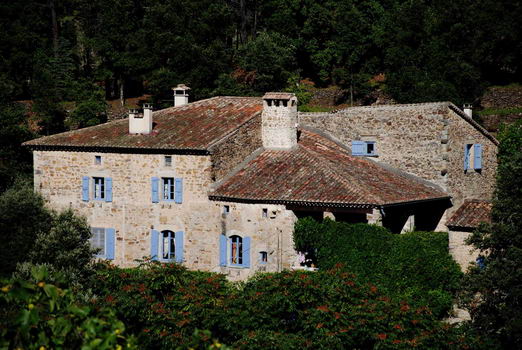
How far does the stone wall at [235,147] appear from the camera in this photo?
30516mm

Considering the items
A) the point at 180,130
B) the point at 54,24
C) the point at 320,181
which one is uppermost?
the point at 54,24

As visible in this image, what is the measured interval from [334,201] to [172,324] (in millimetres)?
6953

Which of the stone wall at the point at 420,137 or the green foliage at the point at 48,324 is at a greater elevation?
the stone wall at the point at 420,137

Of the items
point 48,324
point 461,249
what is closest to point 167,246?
point 461,249

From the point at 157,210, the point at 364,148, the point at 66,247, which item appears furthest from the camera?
the point at 364,148

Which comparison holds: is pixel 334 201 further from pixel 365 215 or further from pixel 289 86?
pixel 289 86

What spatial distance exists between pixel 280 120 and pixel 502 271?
10.8m

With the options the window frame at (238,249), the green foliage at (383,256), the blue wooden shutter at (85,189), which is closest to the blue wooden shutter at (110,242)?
the blue wooden shutter at (85,189)

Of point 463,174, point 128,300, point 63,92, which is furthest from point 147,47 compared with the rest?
point 128,300

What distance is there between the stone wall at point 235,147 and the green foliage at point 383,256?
3.95m

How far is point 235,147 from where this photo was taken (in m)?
31.3

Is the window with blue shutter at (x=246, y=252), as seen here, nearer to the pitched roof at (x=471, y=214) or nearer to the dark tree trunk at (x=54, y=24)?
the pitched roof at (x=471, y=214)

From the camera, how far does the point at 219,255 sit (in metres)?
30.0

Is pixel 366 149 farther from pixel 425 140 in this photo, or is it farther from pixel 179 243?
pixel 179 243
